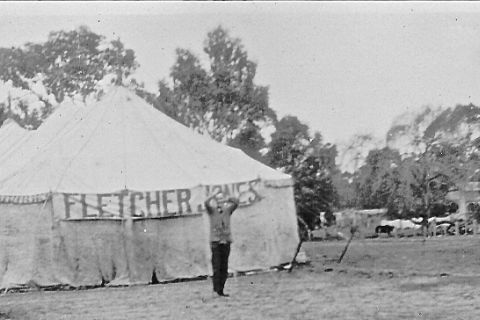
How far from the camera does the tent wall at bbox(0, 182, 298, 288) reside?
34.7 ft

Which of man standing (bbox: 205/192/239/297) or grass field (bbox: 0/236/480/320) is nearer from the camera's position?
grass field (bbox: 0/236/480/320)

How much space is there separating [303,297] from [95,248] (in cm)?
345

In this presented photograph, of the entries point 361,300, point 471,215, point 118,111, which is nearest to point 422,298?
point 361,300

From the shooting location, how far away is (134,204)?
10.8 metres

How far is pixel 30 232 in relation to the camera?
1063 cm

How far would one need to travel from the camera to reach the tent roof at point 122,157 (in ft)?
35.9

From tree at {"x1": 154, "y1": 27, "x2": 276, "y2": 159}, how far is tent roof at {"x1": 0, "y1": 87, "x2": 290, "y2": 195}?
0.43 meters

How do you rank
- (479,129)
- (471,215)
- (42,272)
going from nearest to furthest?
(479,129)
(42,272)
(471,215)

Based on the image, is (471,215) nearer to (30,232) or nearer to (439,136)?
(439,136)

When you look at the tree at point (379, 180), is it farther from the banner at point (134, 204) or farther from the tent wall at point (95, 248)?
the tent wall at point (95, 248)

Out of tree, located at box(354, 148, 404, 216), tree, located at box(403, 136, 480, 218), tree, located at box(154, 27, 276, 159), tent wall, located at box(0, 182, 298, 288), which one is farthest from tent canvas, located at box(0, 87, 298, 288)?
tree, located at box(403, 136, 480, 218)

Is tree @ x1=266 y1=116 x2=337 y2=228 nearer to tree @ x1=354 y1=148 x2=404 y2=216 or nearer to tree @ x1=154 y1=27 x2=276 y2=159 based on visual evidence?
tree @ x1=154 y1=27 x2=276 y2=159

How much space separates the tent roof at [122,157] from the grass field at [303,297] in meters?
→ 1.47

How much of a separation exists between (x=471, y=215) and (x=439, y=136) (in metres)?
8.16
